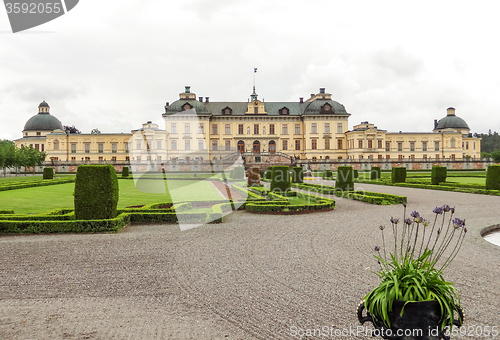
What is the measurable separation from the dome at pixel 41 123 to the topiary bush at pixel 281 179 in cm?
5593

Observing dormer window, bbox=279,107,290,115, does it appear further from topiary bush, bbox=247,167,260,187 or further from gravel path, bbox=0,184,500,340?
gravel path, bbox=0,184,500,340

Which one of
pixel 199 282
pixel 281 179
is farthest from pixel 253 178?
pixel 199 282

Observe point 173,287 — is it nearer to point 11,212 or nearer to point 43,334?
point 43,334

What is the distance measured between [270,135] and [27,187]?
119ft

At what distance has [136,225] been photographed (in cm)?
930

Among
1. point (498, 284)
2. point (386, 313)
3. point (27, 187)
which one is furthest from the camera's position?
point (27, 187)

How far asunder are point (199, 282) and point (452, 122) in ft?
215

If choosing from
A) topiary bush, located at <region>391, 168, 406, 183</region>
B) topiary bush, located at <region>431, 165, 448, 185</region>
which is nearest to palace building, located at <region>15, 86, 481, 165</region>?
topiary bush, located at <region>391, 168, 406, 183</region>

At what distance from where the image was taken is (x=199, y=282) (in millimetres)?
4828

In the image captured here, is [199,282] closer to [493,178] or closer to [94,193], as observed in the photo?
[94,193]

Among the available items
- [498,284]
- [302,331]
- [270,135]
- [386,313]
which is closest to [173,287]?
[302,331]

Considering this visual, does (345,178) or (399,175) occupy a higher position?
(345,178)

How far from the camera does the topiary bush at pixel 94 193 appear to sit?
8.62 meters

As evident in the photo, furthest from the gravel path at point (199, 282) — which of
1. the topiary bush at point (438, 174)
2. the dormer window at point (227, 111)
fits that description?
the dormer window at point (227, 111)
